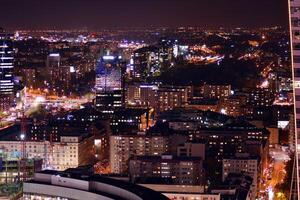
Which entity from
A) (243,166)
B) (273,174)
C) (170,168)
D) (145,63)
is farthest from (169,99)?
(243,166)

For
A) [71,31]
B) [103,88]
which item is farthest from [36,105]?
[71,31]

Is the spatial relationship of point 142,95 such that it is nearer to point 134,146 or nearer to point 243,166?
point 134,146

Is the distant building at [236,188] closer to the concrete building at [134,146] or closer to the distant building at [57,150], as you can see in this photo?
A: the concrete building at [134,146]

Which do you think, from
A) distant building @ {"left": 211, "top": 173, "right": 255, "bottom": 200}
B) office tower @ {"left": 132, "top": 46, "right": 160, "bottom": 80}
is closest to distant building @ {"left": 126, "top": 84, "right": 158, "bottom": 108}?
office tower @ {"left": 132, "top": 46, "right": 160, "bottom": 80}

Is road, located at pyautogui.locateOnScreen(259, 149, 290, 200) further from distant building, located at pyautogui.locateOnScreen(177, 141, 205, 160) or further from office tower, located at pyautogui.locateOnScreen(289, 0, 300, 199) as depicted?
office tower, located at pyautogui.locateOnScreen(289, 0, 300, 199)

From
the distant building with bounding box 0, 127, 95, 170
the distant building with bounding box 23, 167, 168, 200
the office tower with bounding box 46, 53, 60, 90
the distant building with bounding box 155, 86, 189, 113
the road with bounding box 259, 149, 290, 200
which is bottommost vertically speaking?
the road with bounding box 259, 149, 290, 200

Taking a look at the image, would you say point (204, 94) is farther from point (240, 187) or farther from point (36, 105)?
point (240, 187)

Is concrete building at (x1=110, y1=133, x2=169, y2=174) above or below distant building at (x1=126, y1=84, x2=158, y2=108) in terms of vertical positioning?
below

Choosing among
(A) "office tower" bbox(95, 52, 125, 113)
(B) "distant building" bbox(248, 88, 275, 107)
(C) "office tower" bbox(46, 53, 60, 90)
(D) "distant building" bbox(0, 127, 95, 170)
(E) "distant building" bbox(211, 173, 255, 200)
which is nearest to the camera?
(E) "distant building" bbox(211, 173, 255, 200)
